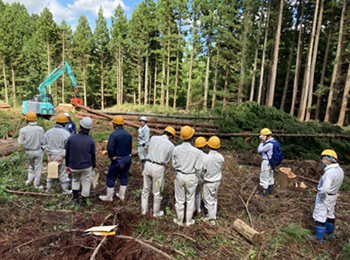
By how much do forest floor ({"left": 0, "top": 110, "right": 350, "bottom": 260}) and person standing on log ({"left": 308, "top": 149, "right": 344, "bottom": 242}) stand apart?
300 millimetres

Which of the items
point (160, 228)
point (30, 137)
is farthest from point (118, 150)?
point (30, 137)

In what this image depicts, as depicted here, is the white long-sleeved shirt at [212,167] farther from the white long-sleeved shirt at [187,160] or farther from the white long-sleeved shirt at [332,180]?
the white long-sleeved shirt at [332,180]

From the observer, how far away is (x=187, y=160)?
4.25m

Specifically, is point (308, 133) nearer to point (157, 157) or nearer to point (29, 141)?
point (157, 157)

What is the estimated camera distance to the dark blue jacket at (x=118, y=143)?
500 cm

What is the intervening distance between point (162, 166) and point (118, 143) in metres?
1.28

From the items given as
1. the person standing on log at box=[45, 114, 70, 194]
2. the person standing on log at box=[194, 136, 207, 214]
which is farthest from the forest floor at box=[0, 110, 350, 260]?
the person standing on log at box=[45, 114, 70, 194]

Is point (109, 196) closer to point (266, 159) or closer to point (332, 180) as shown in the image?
point (266, 159)

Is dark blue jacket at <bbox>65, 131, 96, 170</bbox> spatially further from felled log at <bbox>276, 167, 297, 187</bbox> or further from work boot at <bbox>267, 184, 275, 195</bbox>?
felled log at <bbox>276, 167, 297, 187</bbox>

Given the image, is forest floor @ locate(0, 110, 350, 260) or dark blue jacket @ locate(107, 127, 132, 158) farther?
dark blue jacket @ locate(107, 127, 132, 158)

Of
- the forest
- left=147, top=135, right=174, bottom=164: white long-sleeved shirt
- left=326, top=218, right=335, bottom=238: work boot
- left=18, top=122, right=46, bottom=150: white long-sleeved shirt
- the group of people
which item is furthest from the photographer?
the forest

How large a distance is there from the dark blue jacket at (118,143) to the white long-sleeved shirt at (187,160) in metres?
1.40

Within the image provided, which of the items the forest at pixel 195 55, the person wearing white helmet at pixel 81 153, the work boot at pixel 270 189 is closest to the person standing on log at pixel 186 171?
the person wearing white helmet at pixel 81 153

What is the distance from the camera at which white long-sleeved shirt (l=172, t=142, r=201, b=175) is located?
426cm
